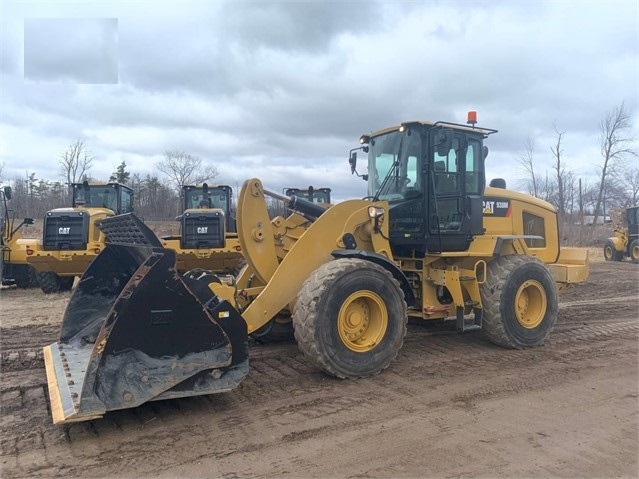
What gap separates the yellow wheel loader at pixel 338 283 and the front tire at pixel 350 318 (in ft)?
0.05

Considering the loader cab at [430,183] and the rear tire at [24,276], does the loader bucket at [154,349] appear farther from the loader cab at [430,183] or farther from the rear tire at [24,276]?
the rear tire at [24,276]

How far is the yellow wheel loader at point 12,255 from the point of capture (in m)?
12.8

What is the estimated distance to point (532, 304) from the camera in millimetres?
6988

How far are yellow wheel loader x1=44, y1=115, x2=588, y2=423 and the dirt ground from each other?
0.30 meters

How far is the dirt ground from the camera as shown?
3.49m

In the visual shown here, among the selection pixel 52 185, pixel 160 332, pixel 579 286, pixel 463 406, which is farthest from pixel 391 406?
pixel 52 185

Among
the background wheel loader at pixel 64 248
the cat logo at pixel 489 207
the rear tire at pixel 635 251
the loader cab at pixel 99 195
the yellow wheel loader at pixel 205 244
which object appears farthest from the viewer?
the rear tire at pixel 635 251

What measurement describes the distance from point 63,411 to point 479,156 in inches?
225

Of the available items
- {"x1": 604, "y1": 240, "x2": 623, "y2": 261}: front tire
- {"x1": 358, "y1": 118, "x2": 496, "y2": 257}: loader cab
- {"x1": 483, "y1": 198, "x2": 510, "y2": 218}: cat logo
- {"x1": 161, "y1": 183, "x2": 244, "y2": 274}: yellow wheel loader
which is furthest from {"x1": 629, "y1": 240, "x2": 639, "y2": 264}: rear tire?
{"x1": 358, "y1": 118, "x2": 496, "y2": 257}: loader cab

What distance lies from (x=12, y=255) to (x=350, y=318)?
1125 centimetres

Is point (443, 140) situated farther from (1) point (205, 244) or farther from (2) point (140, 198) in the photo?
(2) point (140, 198)

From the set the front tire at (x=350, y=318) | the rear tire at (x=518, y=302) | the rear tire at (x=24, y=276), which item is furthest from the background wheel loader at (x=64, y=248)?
the rear tire at (x=518, y=302)

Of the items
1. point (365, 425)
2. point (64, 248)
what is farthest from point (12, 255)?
point (365, 425)

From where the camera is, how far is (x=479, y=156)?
6977 mm
